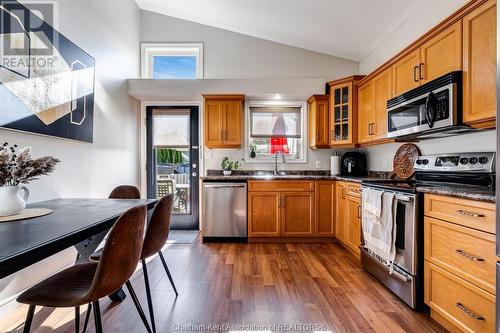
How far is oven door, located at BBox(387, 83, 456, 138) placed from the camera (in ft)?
6.04

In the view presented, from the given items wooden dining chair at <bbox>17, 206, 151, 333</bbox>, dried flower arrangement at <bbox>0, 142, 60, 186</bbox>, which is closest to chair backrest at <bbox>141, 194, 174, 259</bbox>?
wooden dining chair at <bbox>17, 206, 151, 333</bbox>

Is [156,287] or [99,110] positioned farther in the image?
[99,110]

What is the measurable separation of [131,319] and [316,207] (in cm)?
249

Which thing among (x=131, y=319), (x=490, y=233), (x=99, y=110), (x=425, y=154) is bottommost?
(x=131, y=319)

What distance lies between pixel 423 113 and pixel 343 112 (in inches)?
59.7

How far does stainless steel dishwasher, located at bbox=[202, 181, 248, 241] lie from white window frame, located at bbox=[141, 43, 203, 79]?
1.94m

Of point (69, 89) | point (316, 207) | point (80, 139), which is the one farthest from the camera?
point (316, 207)

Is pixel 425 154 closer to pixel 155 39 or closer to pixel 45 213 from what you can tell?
pixel 45 213

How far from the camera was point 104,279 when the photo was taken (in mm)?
1110

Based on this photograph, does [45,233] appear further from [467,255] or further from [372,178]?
[372,178]

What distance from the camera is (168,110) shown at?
423 cm

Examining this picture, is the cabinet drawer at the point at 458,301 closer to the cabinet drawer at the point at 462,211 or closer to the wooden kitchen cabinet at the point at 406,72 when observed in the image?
the cabinet drawer at the point at 462,211

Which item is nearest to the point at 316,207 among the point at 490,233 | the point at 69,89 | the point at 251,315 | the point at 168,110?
the point at 251,315

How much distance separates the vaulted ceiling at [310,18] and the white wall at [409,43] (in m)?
0.09
